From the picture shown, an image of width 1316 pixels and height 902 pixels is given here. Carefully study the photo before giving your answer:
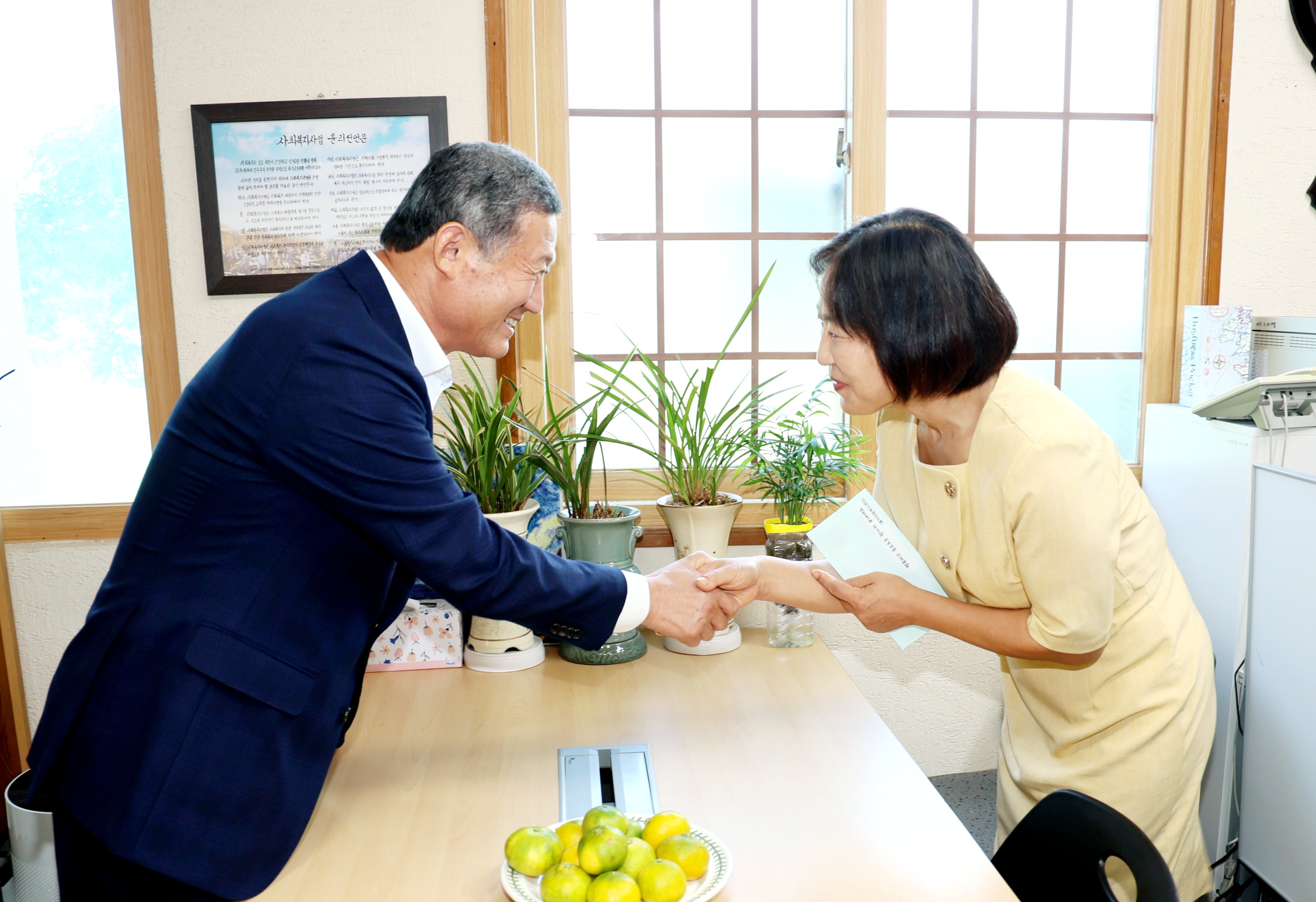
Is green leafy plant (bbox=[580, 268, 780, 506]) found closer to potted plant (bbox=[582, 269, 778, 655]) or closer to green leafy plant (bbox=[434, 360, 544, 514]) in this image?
potted plant (bbox=[582, 269, 778, 655])

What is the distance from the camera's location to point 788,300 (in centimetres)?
263

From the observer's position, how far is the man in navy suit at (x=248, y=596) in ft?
3.70

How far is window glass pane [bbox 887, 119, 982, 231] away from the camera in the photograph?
2.59 m

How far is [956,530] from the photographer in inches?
58.9

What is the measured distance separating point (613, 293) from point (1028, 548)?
1.53 meters

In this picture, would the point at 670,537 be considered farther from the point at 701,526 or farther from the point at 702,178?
the point at 702,178

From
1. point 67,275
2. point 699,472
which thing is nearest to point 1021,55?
point 699,472

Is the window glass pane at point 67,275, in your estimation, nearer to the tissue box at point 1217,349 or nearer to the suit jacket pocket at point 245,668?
the suit jacket pocket at point 245,668

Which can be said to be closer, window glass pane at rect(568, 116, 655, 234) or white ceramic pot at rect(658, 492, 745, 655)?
white ceramic pot at rect(658, 492, 745, 655)

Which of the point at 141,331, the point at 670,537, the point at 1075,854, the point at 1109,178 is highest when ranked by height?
the point at 1109,178

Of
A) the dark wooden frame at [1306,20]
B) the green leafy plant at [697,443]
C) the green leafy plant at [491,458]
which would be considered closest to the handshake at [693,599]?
the green leafy plant at [697,443]

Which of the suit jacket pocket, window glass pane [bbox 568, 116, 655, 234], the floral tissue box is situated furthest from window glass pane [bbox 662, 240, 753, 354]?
the suit jacket pocket

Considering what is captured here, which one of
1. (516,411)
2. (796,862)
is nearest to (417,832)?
(796,862)

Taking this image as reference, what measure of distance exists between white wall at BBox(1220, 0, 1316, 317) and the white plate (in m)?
2.25
